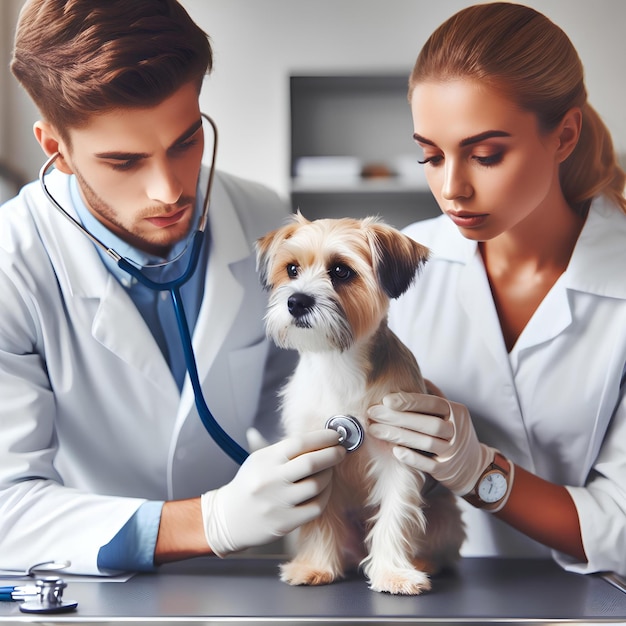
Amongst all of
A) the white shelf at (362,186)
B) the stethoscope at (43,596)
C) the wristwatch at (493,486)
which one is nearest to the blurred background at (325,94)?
the white shelf at (362,186)

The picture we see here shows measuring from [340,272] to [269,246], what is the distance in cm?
16

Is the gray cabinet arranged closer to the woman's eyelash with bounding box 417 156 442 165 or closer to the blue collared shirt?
the woman's eyelash with bounding box 417 156 442 165

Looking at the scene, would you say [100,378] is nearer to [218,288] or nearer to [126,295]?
[126,295]

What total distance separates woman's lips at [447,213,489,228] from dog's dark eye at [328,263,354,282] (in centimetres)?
34

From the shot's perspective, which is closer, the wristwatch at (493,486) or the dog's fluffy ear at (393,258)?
the dog's fluffy ear at (393,258)

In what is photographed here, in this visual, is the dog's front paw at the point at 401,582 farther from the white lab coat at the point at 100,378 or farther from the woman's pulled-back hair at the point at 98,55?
the woman's pulled-back hair at the point at 98,55

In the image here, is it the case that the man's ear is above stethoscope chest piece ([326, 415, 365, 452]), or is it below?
above

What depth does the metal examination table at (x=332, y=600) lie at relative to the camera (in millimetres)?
1123

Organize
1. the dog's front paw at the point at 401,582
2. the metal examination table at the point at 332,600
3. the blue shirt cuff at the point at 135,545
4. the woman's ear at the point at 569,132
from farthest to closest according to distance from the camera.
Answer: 1. the woman's ear at the point at 569,132
2. the blue shirt cuff at the point at 135,545
3. the dog's front paw at the point at 401,582
4. the metal examination table at the point at 332,600

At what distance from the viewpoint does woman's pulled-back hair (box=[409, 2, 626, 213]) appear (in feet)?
4.57

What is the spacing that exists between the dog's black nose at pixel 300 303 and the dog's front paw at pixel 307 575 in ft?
1.55

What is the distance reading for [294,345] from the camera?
1.25 meters

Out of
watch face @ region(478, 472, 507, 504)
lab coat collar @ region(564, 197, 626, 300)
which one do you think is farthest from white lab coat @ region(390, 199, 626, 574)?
watch face @ region(478, 472, 507, 504)

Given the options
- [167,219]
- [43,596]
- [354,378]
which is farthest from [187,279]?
[43,596]
